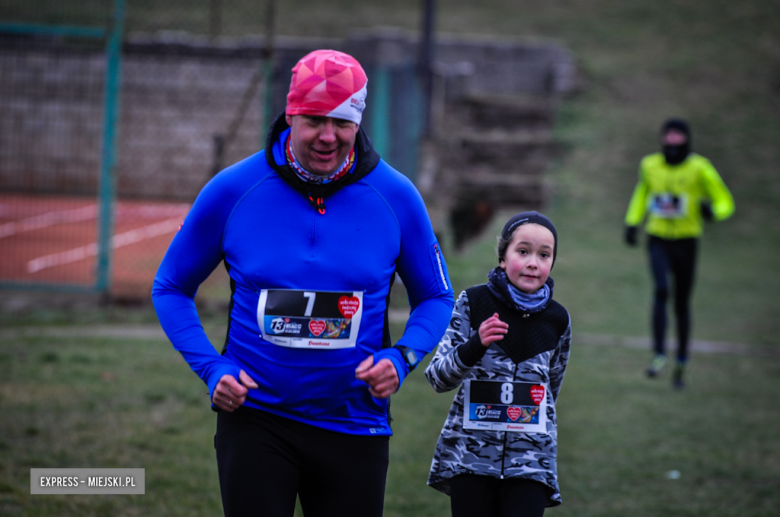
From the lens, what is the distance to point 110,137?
34.3 feet

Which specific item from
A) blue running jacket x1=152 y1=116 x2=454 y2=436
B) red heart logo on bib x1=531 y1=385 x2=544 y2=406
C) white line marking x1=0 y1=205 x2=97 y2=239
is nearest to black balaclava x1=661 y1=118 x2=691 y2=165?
red heart logo on bib x1=531 y1=385 x2=544 y2=406

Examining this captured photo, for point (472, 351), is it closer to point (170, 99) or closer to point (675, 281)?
point (675, 281)

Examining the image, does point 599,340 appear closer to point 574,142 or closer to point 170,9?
point 574,142

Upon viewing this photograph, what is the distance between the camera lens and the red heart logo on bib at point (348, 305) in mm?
2817

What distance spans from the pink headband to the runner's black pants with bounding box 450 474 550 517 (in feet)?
4.81

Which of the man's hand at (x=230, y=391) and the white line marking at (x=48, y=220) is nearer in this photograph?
the man's hand at (x=230, y=391)

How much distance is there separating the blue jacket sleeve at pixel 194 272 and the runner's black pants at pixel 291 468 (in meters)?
0.21

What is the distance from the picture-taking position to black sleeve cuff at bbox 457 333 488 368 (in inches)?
122

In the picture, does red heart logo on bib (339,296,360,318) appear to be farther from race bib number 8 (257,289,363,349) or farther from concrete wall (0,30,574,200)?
concrete wall (0,30,574,200)

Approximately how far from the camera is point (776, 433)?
23.2ft

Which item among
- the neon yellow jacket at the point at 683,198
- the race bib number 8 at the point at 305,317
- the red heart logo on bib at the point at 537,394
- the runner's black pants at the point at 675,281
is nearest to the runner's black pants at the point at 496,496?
the red heart logo on bib at the point at 537,394

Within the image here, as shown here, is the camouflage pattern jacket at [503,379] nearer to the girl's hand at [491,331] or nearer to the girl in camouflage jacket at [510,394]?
the girl in camouflage jacket at [510,394]

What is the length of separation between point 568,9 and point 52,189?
24.7 metres

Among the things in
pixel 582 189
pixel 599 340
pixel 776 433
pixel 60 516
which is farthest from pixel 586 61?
pixel 60 516
